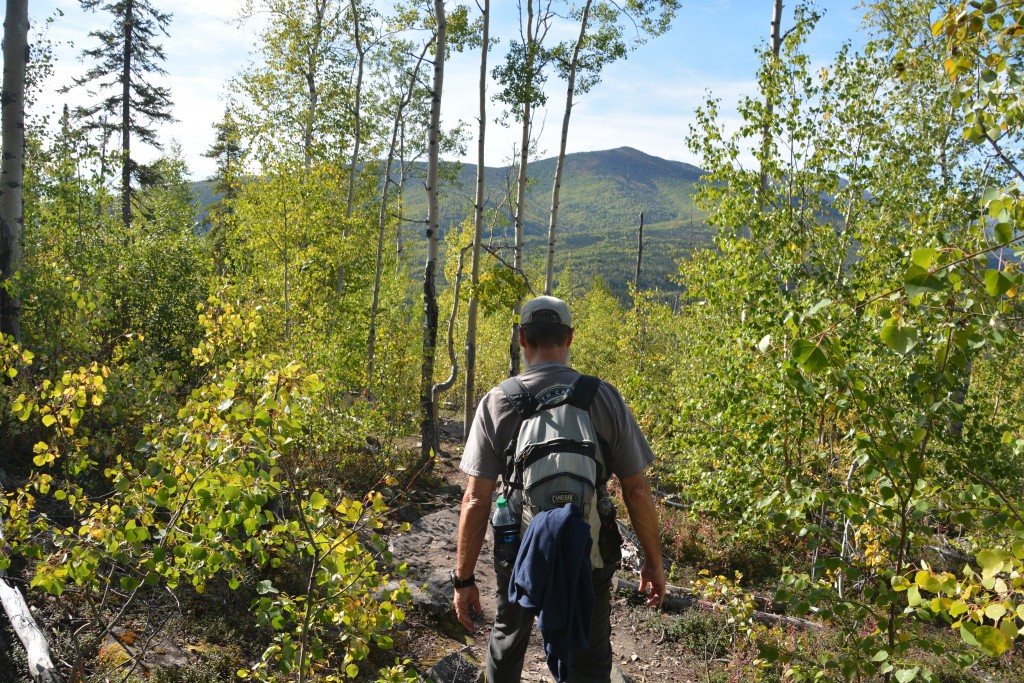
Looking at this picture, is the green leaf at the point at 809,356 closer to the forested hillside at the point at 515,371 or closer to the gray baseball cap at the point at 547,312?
the forested hillside at the point at 515,371

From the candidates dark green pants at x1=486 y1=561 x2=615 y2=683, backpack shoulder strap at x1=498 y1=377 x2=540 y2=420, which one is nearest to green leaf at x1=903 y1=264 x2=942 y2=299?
backpack shoulder strap at x1=498 y1=377 x2=540 y2=420

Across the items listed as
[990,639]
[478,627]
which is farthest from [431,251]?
[990,639]

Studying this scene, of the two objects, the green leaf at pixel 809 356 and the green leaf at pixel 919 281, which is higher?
the green leaf at pixel 919 281

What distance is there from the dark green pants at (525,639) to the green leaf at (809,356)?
1.58 meters

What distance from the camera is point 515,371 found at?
13641 millimetres

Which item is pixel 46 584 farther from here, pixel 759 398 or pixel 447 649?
pixel 759 398

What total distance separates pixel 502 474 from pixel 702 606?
18.7 ft

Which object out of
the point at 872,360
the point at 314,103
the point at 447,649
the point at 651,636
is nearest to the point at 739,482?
the point at 872,360

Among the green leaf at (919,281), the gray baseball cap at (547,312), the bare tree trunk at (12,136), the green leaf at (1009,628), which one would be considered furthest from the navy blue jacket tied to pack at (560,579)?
the bare tree trunk at (12,136)

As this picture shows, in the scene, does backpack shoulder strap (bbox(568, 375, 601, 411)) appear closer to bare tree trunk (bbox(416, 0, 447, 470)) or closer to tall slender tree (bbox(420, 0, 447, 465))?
bare tree trunk (bbox(416, 0, 447, 470))

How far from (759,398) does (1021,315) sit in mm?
3848

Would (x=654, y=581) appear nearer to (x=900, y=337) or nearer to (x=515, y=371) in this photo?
(x=900, y=337)

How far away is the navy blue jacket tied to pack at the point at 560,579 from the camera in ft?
7.90

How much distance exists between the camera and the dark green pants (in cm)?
284
